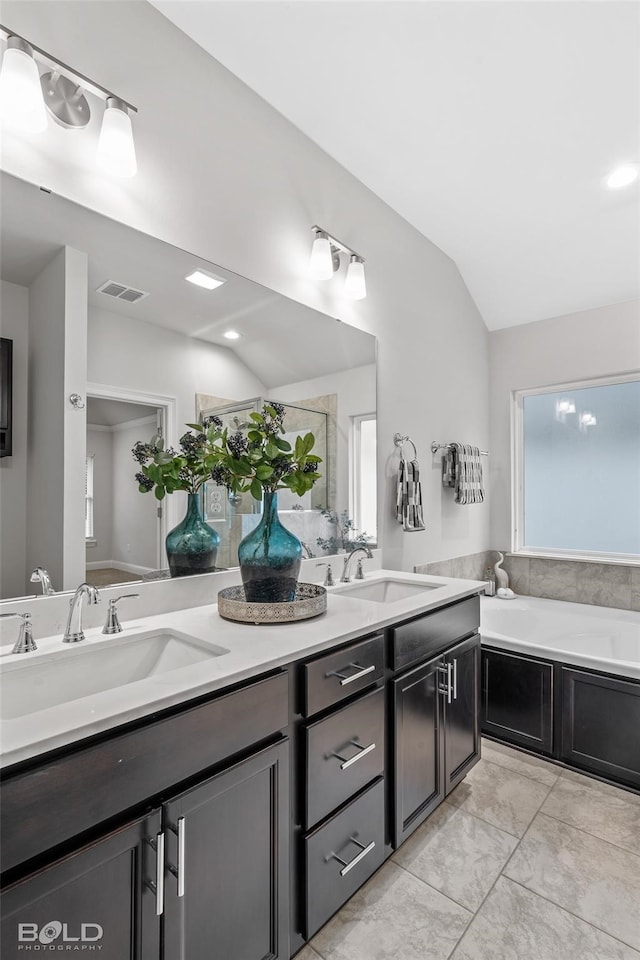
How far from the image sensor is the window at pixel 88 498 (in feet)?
4.65

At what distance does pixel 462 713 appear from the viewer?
201cm

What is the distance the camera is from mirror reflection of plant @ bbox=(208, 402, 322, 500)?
1.54 metres

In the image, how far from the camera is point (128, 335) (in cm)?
153

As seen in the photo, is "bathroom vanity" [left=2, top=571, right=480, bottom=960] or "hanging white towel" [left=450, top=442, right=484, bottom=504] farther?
"hanging white towel" [left=450, top=442, right=484, bottom=504]

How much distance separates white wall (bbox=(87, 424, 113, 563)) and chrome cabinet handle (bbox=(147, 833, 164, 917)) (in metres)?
0.76

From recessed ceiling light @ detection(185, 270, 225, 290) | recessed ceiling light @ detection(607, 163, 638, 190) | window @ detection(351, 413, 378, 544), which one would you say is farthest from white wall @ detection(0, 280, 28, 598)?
recessed ceiling light @ detection(607, 163, 638, 190)

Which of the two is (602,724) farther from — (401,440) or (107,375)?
(107,375)

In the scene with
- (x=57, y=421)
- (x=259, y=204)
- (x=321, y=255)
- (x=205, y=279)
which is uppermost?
(x=259, y=204)

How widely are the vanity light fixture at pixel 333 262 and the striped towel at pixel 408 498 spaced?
0.90 metres

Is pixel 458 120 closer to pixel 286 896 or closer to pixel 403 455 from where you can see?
pixel 403 455

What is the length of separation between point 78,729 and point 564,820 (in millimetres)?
1996

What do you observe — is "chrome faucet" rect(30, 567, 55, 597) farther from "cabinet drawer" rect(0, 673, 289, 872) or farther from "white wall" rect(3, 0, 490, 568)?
"white wall" rect(3, 0, 490, 568)

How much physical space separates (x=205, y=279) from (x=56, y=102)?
0.60 meters

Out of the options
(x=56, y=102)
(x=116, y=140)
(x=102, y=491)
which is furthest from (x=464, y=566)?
(x=56, y=102)
